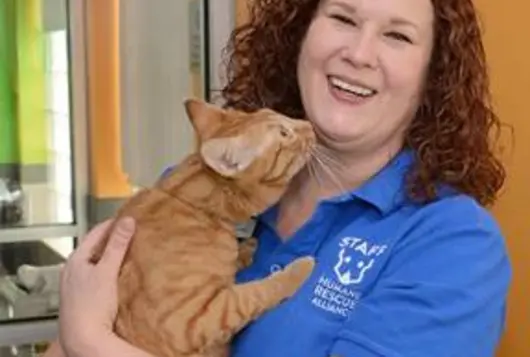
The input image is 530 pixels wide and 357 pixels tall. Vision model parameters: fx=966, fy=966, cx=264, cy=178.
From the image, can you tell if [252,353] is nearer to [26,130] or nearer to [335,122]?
[335,122]

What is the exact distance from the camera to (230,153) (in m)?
1.12

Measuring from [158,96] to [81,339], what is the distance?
4.43ft

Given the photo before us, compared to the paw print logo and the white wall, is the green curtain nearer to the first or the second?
the white wall

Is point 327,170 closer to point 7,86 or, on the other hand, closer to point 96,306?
point 96,306

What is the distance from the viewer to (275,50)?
136cm

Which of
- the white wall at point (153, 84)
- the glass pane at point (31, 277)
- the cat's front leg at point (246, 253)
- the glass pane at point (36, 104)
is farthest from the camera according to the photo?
the glass pane at point (36, 104)

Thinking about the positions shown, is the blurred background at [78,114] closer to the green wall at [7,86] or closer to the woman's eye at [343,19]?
the green wall at [7,86]

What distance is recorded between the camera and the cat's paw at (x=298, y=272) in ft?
3.63

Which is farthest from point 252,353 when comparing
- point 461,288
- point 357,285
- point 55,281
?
point 55,281

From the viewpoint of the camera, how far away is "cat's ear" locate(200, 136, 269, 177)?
112 cm

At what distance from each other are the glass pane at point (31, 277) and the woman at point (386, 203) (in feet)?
5.16

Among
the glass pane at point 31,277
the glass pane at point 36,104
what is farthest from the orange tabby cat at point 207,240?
the glass pane at point 36,104

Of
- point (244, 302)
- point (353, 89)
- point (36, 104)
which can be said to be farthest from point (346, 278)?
point (36, 104)

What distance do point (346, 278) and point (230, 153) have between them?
0.65 feet
